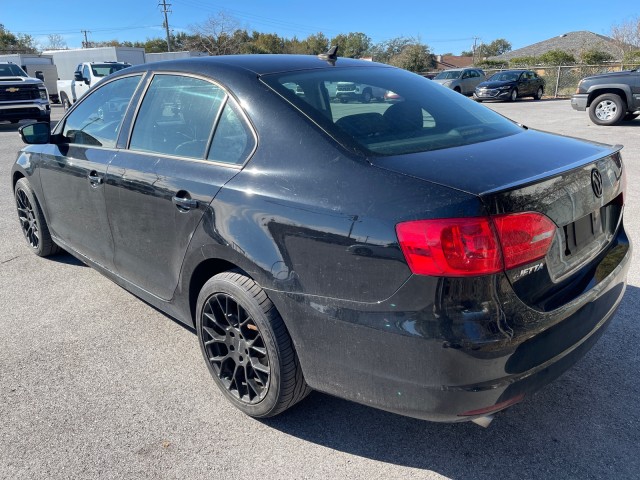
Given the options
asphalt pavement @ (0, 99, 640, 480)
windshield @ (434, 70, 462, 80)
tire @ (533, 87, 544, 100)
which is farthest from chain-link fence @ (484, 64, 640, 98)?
asphalt pavement @ (0, 99, 640, 480)

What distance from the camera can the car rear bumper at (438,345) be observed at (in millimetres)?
1849

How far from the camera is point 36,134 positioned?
404 centimetres

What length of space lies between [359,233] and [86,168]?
2.37 metres

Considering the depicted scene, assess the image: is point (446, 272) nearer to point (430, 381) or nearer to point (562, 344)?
point (430, 381)

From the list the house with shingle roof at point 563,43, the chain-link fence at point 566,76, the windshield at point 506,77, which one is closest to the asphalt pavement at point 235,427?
the windshield at point 506,77

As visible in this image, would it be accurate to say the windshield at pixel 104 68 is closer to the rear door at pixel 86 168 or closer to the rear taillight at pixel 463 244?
the rear door at pixel 86 168

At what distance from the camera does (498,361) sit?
6.19 feet

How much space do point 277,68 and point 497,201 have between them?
1.54 meters

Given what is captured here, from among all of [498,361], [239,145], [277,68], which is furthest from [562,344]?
[277,68]

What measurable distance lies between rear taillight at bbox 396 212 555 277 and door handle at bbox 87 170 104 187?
2.29 meters

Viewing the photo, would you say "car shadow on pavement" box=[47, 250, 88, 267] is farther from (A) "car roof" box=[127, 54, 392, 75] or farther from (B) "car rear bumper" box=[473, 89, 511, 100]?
(B) "car rear bumper" box=[473, 89, 511, 100]

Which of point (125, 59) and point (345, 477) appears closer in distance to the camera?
point (345, 477)

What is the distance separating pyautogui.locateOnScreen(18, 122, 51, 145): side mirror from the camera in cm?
403

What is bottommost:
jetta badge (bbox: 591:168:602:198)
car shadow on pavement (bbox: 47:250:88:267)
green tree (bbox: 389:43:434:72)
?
car shadow on pavement (bbox: 47:250:88:267)
